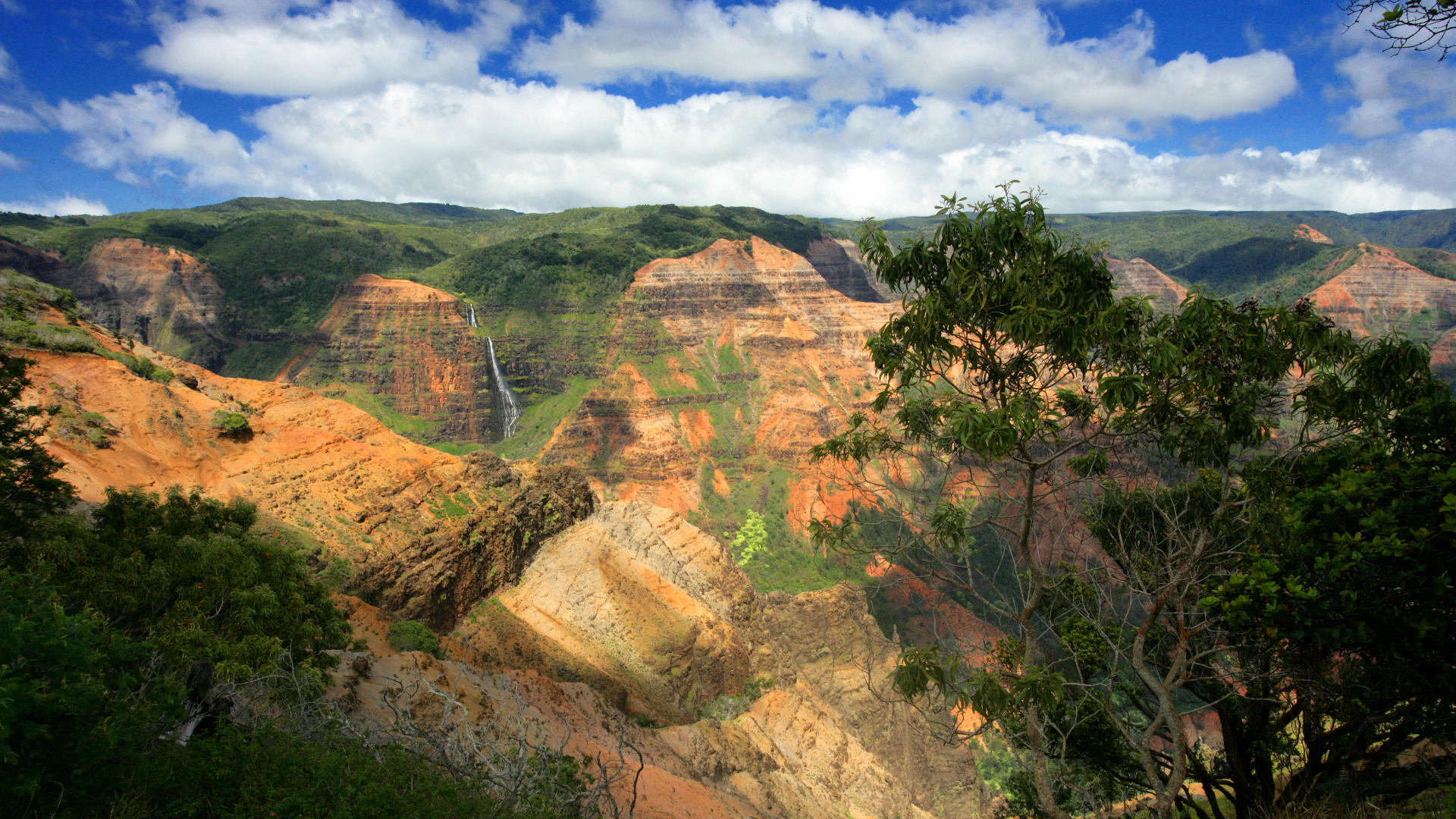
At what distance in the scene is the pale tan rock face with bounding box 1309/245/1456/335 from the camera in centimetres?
10575

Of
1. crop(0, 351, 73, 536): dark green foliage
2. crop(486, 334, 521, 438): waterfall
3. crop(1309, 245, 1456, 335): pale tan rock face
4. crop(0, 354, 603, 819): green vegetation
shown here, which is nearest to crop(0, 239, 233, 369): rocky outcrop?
crop(486, 334, 521, 438): waterfall

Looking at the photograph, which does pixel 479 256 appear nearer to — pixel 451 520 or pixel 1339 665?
pixel 451 520

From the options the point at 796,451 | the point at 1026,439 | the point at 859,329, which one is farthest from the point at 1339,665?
the point at 859,329

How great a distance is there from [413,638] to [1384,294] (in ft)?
493

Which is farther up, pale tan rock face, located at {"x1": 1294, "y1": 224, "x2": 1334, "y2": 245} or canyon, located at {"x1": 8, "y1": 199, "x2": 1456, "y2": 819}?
pale tan rock face, located at {"x1": 1294, "y1": 224, "x2": 1334, "y2": 245}

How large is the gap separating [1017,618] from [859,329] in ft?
280

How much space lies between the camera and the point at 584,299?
92.1m

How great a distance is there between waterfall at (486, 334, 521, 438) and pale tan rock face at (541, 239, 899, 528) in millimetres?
10636

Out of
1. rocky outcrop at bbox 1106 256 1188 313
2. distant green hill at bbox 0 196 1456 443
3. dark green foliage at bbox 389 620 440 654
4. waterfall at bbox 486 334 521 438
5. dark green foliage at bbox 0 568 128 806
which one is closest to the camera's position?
dark green foliage at bbox 0 568 128 806

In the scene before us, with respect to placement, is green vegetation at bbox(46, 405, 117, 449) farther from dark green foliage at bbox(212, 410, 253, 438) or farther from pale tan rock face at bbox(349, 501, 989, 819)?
pale tan rock face at bbox(349, 501, 989, 819)

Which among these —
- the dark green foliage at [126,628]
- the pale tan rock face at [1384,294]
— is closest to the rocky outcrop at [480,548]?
the dark green foliage at [126,628]

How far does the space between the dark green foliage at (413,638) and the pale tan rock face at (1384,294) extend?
439ft

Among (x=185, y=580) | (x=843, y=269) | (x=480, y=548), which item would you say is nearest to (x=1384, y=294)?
(x=843, y=269)

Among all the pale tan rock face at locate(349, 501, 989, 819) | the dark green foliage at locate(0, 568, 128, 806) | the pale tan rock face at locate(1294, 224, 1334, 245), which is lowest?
the pale tan rock face at locate(349, 501, 989, 819)
